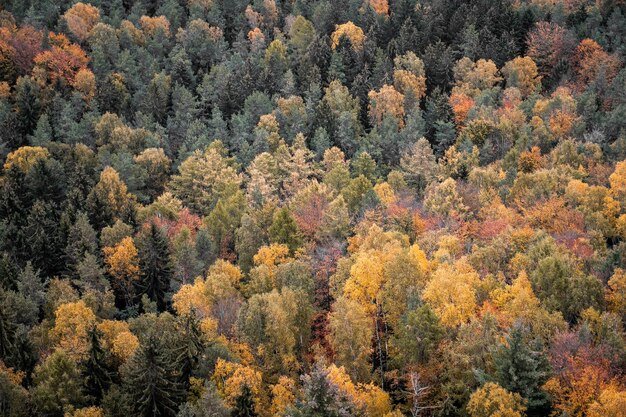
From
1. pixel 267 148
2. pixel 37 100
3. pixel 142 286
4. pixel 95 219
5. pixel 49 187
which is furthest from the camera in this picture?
pixel 37 100

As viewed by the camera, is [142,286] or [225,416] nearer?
[225,416]

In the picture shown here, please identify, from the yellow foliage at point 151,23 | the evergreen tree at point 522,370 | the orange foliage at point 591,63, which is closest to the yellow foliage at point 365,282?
the evergreen tree at point 522,370

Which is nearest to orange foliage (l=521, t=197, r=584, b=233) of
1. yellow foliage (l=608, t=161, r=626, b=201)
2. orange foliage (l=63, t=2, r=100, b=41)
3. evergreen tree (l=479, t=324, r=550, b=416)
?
yellow foliage (l=608, t=161, r=626, b=201)

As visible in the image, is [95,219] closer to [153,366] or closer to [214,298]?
[214,298]

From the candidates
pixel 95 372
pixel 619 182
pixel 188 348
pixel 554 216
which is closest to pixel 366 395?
pixel 188 348

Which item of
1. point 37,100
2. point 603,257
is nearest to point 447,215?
point 603,257

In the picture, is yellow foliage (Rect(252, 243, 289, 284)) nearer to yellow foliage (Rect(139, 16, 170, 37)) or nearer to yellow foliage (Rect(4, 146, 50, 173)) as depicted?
yellow foliage (Rect(4, 146, 50, 173))
